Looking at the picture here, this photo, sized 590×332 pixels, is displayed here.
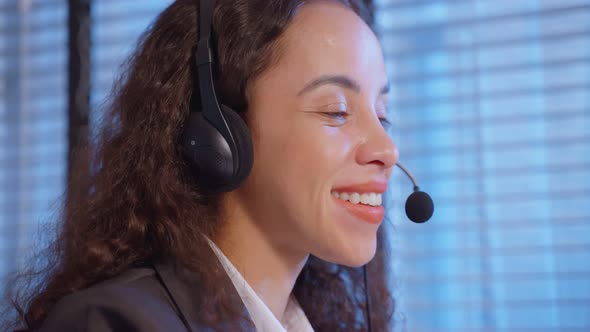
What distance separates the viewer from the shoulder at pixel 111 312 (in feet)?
2.98

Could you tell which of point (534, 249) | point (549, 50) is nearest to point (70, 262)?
point (534, 249)

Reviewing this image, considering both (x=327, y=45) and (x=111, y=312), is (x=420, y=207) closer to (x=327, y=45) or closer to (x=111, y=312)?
(x=327, y=45)

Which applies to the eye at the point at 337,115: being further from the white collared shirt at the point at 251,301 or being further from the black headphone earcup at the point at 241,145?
the white collared shirt at the point at 251,301

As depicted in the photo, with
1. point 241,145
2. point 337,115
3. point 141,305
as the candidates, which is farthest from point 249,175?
point 141,305

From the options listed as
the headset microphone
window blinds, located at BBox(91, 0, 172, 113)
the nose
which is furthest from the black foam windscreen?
window blinds, located at BBox(91, 0, 172, 113)

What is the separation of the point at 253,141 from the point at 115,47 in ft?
4.01

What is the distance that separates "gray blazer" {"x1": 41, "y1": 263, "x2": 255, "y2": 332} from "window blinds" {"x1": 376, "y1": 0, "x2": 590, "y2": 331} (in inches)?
25.6

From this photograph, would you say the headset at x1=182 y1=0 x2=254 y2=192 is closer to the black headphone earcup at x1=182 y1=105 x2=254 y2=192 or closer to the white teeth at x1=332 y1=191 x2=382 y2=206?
the black headphone earcup at x1=182 y1=105 x2=254 y2=192

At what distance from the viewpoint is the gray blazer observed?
0.91 meters

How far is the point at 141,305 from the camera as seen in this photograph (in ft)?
3.09

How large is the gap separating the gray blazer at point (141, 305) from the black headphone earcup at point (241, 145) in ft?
0.52

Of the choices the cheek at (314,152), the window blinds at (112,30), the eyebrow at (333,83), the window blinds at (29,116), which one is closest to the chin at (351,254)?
the cheek at (314,152)

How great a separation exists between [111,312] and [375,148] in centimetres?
48

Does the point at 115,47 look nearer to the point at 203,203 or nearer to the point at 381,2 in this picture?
the point at 381,2
